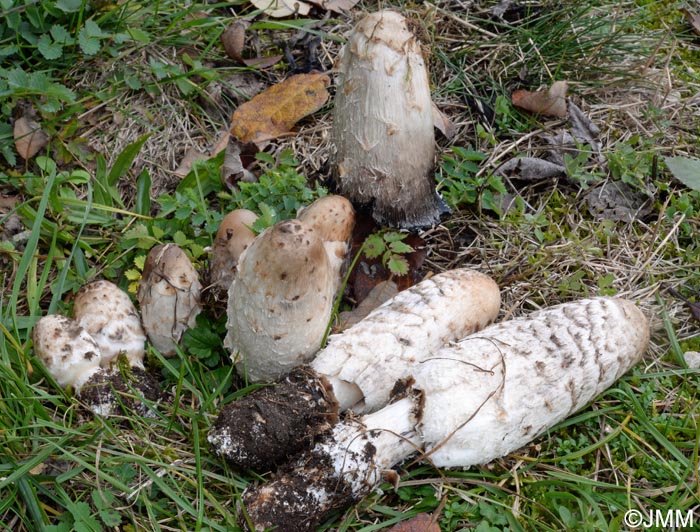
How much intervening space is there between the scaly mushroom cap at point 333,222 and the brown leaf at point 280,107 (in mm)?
1056

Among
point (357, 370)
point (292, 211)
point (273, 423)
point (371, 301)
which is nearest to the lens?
point (273, 423)

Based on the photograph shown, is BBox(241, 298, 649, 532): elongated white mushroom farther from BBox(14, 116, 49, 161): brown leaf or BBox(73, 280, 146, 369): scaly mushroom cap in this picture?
BBox(14, 116, 49, 161): brown leaf

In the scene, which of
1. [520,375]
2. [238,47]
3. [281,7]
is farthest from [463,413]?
[281,7]

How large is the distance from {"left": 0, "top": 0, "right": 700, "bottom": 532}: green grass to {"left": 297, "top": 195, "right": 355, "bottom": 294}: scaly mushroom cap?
29 cm

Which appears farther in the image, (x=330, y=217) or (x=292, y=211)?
(x=292, y=211)

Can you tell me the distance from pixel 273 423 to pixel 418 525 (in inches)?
26.4

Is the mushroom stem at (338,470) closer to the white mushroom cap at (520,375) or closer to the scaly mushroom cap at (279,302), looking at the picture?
the white mushroom cap at (520,375)

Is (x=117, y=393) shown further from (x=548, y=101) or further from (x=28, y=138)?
(x=548, y=101)

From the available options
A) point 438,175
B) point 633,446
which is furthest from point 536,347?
point 438,175

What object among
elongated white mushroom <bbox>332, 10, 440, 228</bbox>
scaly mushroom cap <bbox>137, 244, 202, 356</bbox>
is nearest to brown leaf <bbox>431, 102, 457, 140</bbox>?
elongated white mushroom <bbox>332, 10, 440, 228</bbox>

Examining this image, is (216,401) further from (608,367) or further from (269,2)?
(269,2)

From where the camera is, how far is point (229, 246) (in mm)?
3332

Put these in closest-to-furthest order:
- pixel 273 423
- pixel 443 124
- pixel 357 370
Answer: pixel 273 423 < pixel 357 370 < pixel 443 124

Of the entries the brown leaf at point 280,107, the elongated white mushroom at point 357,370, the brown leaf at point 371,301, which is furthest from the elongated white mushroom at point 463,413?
the brown leaf at point 280,107
